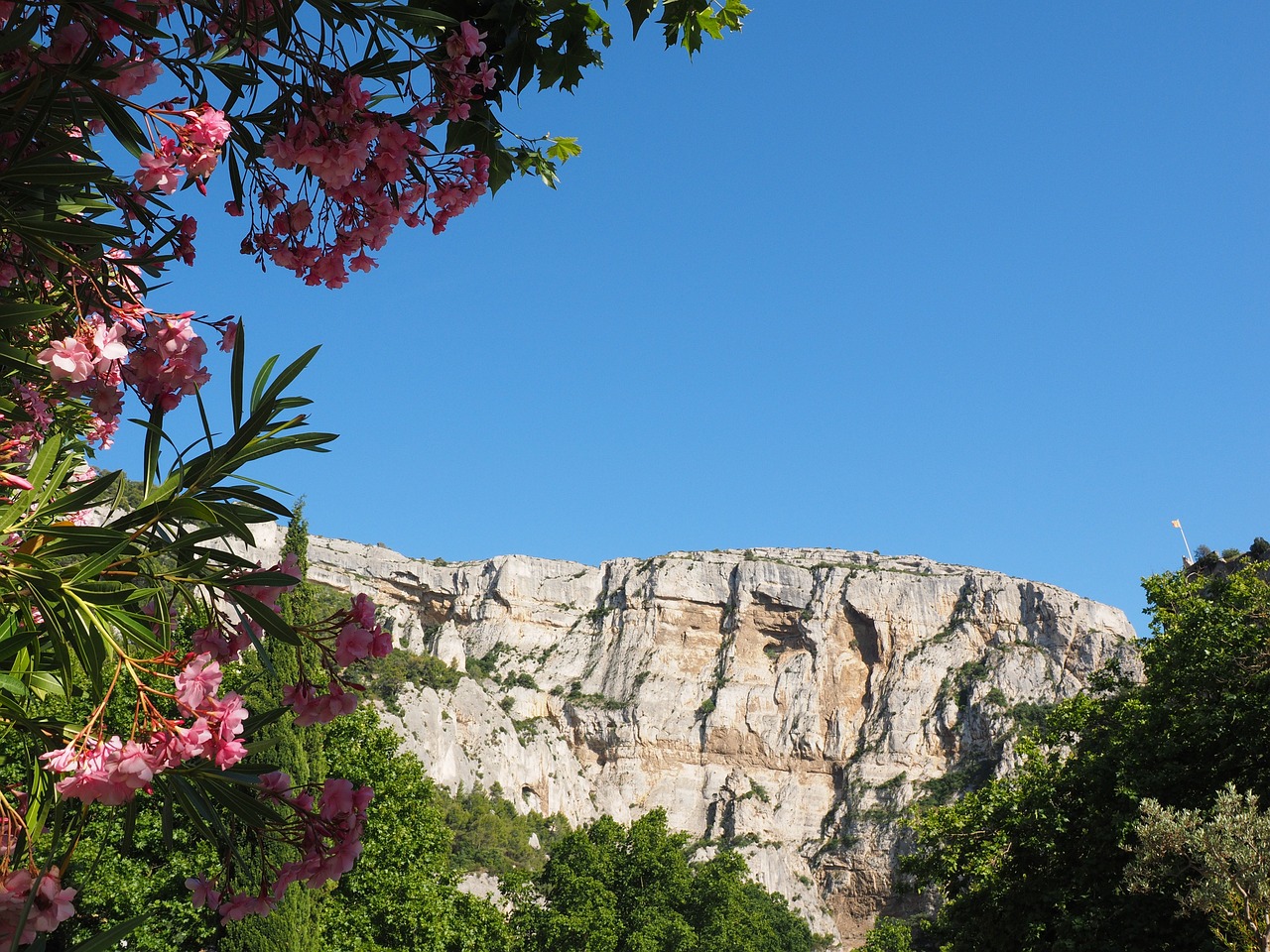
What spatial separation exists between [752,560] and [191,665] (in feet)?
287

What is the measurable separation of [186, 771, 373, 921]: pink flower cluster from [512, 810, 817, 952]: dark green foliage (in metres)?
22.8

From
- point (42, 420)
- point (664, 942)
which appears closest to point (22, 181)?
point (42, 420)

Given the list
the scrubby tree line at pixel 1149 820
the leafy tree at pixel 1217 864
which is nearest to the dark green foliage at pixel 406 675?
the scrubby tree line at pixel 1149 820

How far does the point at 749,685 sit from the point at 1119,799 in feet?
226

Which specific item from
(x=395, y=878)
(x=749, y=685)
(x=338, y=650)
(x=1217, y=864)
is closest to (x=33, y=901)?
(x=338, y=650)

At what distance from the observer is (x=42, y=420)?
10.3 ft

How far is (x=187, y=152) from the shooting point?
2340mm

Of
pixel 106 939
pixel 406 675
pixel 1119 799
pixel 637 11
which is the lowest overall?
pixel 106 939

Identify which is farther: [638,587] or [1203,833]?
[638,587]

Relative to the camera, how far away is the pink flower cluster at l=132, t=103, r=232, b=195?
2.33 metres

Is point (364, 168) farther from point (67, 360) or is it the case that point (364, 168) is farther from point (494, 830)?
point (494, 830)

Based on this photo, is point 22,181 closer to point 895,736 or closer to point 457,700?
point 457,700

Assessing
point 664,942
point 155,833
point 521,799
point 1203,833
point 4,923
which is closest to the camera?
point 4,923

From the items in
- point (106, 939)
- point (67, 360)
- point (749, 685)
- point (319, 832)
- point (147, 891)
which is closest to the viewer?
point (106, 939)
